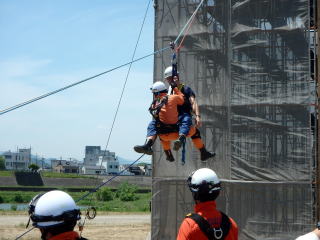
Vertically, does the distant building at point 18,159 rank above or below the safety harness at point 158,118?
above

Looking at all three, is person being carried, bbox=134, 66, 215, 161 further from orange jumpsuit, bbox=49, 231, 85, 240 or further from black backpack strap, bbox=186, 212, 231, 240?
orange jumpsuit, bbox=49, 231, 85, 240

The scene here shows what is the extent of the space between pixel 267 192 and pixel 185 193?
1.84 meters

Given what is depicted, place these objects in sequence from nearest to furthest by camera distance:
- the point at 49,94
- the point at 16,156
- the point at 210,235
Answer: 1. the point at 210,235
2. the point at 49,94
3. the point at 16,156

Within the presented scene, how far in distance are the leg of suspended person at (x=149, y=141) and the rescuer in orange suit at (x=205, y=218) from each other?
3.59 meters

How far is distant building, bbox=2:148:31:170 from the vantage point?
138500 mm

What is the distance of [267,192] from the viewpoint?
11.1 m

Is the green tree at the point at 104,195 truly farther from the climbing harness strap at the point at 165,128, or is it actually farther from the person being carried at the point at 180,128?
the climbing harness strap at the point at 165,128

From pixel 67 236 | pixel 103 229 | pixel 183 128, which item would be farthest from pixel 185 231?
pixel 103 229

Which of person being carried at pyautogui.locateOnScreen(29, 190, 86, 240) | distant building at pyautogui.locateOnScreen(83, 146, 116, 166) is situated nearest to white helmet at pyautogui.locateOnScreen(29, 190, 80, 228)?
person being carried at pyautogui.locateOnScreen(29, 190, 86, 240)

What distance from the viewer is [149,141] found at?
779 centimetres

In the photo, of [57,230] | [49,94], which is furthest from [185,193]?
[57,230]

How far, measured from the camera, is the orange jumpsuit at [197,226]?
12.9 feet

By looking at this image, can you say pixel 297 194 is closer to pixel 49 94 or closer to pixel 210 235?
pixel 49 94

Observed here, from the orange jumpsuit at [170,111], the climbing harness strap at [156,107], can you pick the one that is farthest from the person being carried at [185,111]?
the climbing harness strap at [156,107]
